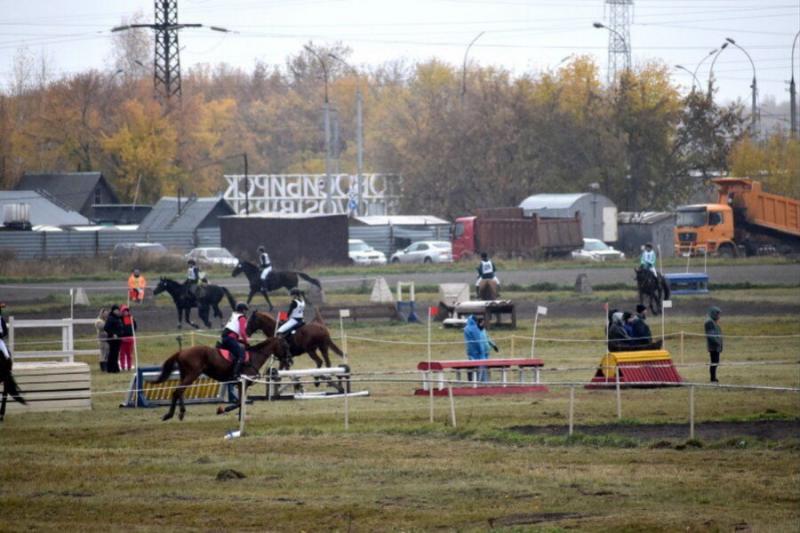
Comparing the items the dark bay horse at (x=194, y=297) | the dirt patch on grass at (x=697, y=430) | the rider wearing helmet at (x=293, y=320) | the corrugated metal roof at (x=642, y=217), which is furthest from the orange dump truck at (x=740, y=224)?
the dirt patch on grass at (x=697, y=430)

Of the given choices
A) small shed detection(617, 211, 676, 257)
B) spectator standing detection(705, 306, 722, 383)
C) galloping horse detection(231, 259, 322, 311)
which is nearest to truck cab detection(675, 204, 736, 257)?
small shed detection(617, 211, 676, 257)

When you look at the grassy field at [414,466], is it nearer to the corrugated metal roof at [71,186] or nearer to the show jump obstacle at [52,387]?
the show jump obstacle at [52,387]

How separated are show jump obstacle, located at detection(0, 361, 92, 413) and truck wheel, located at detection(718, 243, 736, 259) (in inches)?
2012

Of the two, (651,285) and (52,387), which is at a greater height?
(651,285)

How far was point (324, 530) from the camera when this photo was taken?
13.7 m

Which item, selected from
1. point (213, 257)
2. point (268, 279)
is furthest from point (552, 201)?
point (268, 279)

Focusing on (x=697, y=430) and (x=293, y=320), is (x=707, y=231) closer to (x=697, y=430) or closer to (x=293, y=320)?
(x=293, y=320)

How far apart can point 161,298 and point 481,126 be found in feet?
148

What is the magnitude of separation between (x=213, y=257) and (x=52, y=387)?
1649 inches

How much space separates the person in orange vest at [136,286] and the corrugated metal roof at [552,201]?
36.7m

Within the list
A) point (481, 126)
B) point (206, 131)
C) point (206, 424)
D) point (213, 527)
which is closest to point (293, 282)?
point (206, 424)

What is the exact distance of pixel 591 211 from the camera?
78500 mm

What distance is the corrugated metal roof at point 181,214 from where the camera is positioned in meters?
76.0

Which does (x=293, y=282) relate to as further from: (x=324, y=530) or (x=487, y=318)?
(x=324, y=530)
